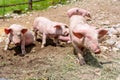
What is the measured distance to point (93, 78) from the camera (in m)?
6.93

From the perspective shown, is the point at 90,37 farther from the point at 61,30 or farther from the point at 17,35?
the point at 17,35

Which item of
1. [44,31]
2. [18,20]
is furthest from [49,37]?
[18,20]

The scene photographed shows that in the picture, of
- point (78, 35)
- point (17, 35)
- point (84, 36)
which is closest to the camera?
point (84, 36)

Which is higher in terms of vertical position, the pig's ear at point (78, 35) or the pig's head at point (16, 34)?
the pig's ear at point (78, 35)

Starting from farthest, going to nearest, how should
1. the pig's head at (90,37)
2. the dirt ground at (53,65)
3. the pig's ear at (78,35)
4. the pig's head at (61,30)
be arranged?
the pig's head at (61,30), the pig's ear at (78,35), the dirt ground at (53,65), the pig's head at (90,37)

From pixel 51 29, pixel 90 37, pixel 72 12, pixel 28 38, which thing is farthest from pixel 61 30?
pixel 90 37

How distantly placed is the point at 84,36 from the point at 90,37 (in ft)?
0.61

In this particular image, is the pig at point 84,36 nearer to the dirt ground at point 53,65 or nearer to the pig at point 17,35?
Answer: the dirt ground at point 53,65

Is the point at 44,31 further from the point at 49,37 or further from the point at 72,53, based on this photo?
the point at 72,53

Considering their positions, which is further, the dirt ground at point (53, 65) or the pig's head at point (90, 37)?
the dirt ground at point (53, 65)

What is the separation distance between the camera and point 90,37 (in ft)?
22.9

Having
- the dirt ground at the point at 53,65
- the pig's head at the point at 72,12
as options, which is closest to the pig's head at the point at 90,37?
the dirt ground at the point at 53,65

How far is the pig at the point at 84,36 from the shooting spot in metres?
6.83

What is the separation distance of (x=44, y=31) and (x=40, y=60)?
120 centimetres
